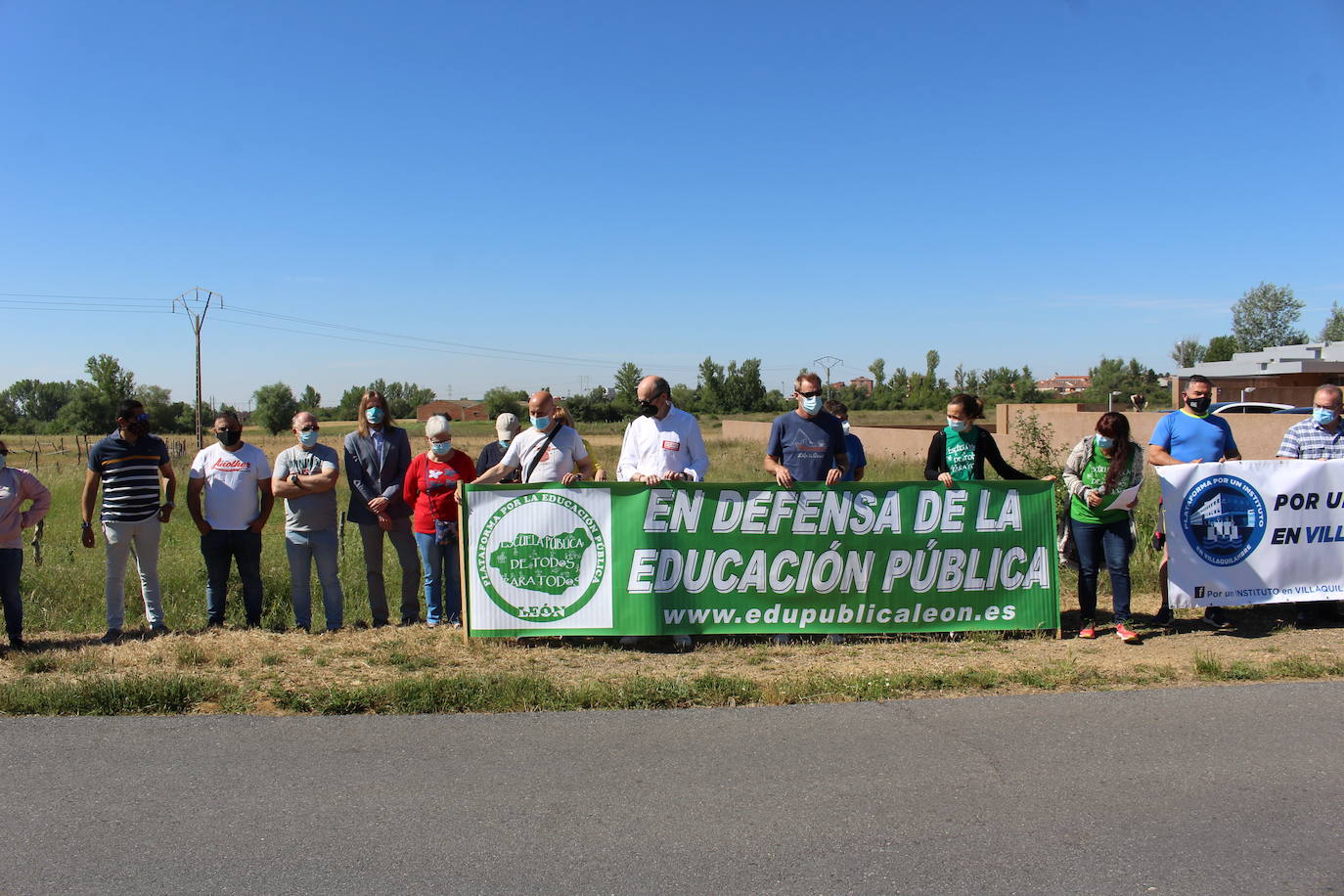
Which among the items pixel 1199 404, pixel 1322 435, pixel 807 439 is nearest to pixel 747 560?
pixel 807 439

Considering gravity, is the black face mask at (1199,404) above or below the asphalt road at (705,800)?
above

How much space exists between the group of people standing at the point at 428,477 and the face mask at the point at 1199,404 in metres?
0.03

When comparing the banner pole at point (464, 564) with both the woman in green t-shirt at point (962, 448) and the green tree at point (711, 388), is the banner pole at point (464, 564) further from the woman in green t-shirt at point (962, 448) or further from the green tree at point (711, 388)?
the green tree at point (711, 388)

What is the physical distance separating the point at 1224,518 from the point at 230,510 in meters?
7.88

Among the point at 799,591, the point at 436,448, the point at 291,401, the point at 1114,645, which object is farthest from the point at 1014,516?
the point at 291,401

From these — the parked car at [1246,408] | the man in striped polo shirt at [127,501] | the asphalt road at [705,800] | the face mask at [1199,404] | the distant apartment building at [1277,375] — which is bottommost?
the asphalt road at [705,800]

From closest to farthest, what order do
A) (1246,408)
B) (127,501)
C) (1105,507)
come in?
(1105,507) < (127,501) < (1246,408)

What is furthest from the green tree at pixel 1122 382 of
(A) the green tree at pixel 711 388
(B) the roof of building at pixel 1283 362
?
(A) the green tree at pixel 711 388

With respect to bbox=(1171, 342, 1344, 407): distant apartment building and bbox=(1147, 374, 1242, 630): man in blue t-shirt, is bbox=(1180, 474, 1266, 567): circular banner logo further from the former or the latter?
bbox=(1171, 342, 1344, 407): distant apartment building

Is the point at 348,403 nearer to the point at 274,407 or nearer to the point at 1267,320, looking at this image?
the point at 274,407

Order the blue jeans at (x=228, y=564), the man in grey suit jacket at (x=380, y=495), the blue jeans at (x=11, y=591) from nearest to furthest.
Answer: the blue jeans at (x=11, y=591), the blue jeans at (x=228, y=564), the man in grey suit jacket at (x=380, y=495)

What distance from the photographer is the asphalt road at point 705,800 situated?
356cm

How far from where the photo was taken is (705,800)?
4230mm

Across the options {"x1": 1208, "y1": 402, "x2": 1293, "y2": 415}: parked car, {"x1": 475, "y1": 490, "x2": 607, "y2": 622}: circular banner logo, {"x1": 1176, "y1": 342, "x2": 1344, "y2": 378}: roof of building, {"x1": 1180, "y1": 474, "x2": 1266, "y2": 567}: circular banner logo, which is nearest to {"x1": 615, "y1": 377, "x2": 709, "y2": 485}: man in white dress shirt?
{"x1": 475, "y1": 490, "x2": 607, "y2": 622}: circular banner logo
